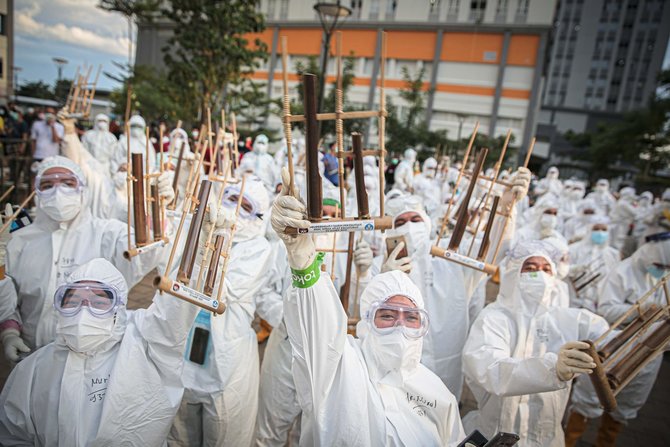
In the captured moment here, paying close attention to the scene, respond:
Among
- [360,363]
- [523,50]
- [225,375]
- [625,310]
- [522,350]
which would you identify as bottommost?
[225,375]

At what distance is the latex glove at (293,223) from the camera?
5.57ft

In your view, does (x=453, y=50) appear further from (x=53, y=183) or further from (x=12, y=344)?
(x=12, y=344)

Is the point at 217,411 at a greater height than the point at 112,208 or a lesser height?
lesser

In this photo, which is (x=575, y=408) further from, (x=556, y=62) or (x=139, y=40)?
(x=556, y=62)

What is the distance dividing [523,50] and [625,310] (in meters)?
27.3

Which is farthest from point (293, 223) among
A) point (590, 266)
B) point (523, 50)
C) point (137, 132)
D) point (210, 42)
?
point (523, 50)

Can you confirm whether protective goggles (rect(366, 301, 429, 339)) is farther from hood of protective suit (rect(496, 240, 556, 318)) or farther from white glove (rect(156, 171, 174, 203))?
white glove (rect(156, 171, 174, 203))

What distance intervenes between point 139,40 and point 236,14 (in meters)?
29.3

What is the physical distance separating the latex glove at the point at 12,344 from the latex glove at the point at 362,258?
96.5 inches

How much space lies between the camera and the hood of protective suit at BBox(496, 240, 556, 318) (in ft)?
10.3

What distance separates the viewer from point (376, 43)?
29875 millimetres

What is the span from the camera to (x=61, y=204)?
10.2 ft

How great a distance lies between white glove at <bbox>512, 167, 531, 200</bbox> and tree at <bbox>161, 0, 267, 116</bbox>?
10.7 meters

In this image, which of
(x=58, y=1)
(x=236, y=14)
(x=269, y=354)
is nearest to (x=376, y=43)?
(x=236, y=14)
